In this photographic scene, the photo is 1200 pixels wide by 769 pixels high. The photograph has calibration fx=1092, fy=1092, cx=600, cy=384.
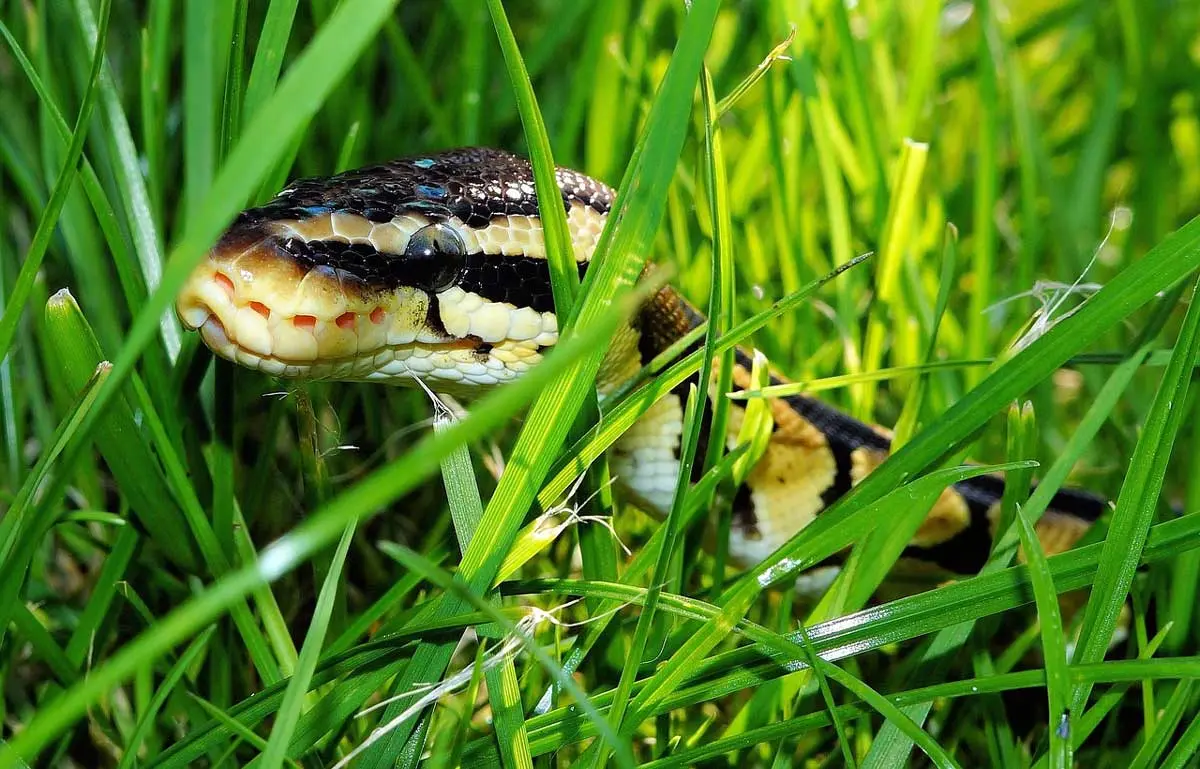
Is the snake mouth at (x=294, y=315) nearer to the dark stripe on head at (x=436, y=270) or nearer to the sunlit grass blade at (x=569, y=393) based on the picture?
the dark stripe on head at (x=436, y=270)

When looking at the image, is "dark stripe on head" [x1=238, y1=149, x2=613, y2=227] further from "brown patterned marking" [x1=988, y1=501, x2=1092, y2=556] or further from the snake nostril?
"brown patterned marking" [x1=988, y1=501, x2=1092, y2=556]

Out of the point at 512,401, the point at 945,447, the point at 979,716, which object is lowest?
the point at 979,716

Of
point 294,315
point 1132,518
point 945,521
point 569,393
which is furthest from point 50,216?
point 945,521

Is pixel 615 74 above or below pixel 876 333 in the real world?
above

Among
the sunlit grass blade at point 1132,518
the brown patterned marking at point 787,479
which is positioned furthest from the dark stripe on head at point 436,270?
the sunlit grass blade at point 1132,518

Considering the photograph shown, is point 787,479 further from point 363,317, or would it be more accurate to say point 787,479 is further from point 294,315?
point 294,315

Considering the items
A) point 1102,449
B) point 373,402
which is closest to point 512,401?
point 373,402

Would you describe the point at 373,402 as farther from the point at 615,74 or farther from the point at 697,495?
the point at 615,74
